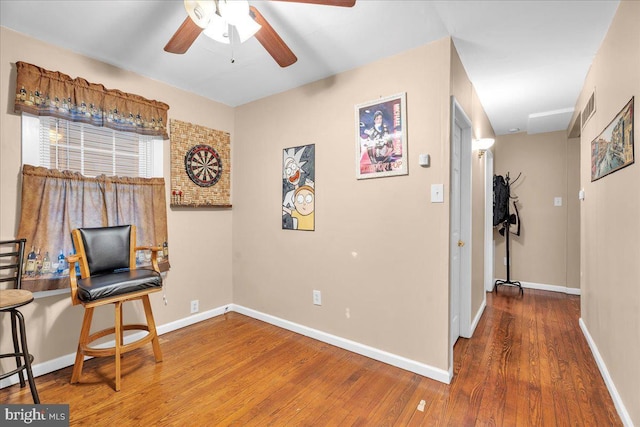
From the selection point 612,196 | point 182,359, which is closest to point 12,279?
point 182,359

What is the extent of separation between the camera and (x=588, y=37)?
6.68 feet

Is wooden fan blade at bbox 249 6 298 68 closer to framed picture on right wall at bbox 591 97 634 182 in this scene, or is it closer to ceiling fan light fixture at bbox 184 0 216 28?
ceiling fan light fixture at bbox 184 0 216 28

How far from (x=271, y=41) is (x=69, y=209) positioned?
1.92 m

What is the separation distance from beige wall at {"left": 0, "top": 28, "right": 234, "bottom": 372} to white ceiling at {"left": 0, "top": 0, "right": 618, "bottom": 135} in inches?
3.3

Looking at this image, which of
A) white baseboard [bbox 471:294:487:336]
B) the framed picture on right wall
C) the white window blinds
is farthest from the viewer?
white baseboard [bbox 471:294:487:336]

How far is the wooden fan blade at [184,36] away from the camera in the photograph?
1542mm

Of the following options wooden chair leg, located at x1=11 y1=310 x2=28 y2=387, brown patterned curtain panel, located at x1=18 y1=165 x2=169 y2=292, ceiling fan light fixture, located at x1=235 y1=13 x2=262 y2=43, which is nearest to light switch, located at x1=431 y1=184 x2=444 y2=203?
ceiling fan light fixture, located at x1=235 y1=13 x2=262 y2=43

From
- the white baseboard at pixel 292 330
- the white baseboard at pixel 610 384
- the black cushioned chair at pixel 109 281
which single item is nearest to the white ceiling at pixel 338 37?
the black cushioned chair at pixel 109 281

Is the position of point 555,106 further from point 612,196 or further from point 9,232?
point 9,232

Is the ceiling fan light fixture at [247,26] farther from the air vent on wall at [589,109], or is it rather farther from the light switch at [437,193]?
the air vent on wall at [589,109]

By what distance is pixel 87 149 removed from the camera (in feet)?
7.71

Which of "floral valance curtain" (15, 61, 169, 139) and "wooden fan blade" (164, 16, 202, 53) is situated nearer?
"wooden fan blade" (164, 16, 202, 53)

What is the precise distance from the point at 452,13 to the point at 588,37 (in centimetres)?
106

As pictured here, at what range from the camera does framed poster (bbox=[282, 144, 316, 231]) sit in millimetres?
2760
